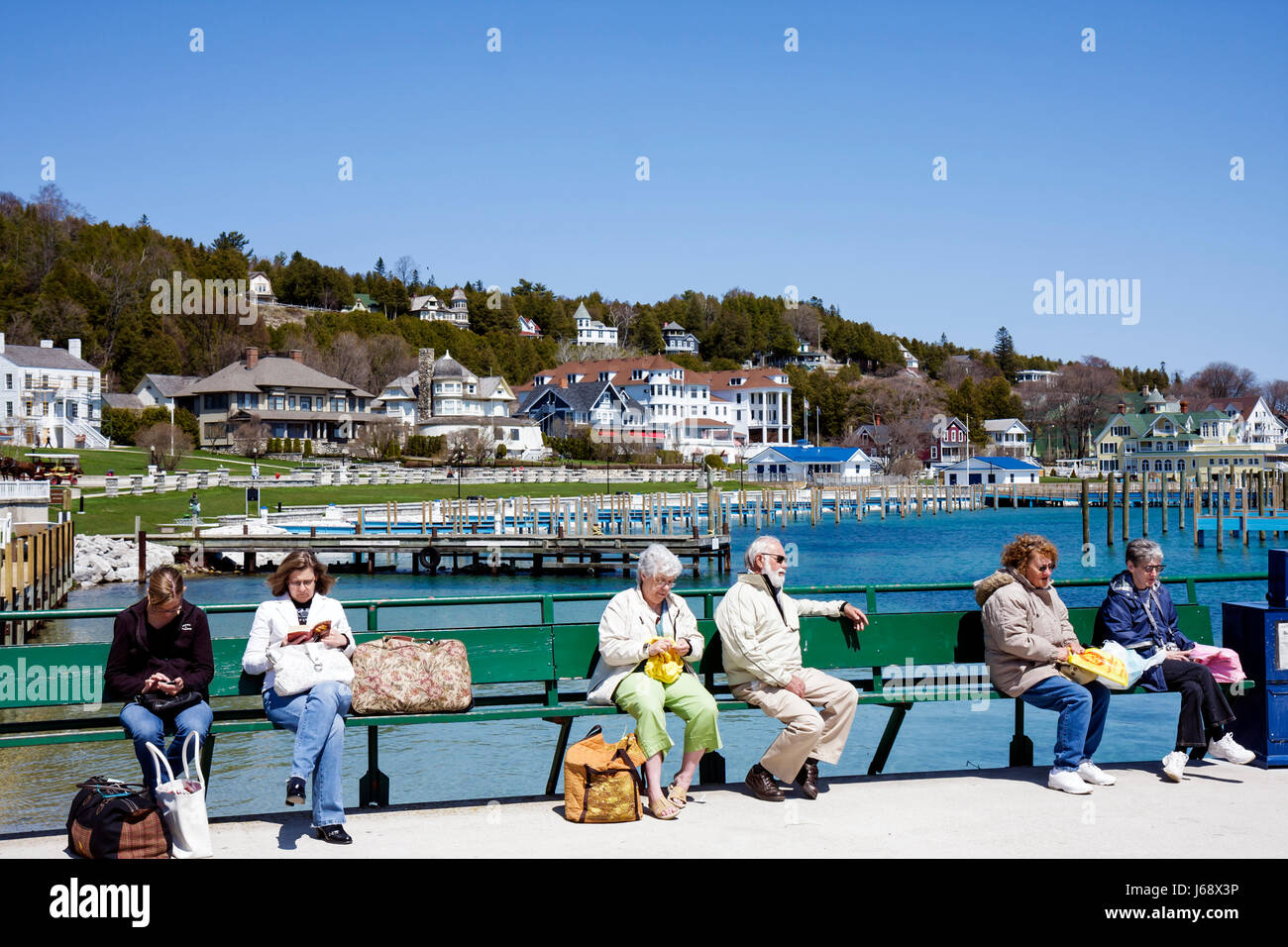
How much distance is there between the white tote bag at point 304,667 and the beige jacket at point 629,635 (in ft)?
5.02

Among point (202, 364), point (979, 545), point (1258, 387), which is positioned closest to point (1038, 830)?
point (979, 545)

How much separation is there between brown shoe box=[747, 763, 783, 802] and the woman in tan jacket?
1.68m

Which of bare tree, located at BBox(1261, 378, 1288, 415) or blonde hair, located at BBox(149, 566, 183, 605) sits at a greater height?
bare tree, located at BBox(1261, 378, 1288, 415)

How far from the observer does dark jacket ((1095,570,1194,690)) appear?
7648mm

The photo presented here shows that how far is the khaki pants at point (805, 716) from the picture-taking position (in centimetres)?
700

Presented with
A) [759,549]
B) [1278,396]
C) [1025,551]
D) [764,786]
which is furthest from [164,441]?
[1278,396]

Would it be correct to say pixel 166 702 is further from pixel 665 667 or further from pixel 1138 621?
pixel 1138 621

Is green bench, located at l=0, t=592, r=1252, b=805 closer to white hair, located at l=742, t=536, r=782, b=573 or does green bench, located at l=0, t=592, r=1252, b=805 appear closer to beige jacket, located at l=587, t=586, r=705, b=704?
beige jacket, located at l=587, t=586, r=705, b=704

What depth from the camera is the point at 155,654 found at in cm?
666

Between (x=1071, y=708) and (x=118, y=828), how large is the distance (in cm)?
552

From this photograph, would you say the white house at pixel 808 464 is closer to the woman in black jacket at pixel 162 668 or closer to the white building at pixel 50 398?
the white building at pixel 50 398

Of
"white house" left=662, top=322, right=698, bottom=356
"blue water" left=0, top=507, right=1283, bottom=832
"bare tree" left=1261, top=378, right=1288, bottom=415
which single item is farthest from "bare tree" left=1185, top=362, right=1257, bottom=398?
"blue water" left=0, top=507, right=1283, bottom=832

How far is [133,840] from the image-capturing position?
575cm

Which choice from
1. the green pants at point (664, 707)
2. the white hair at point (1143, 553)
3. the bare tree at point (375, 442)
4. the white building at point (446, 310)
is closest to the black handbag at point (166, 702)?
the green pants at point (664, 707)
